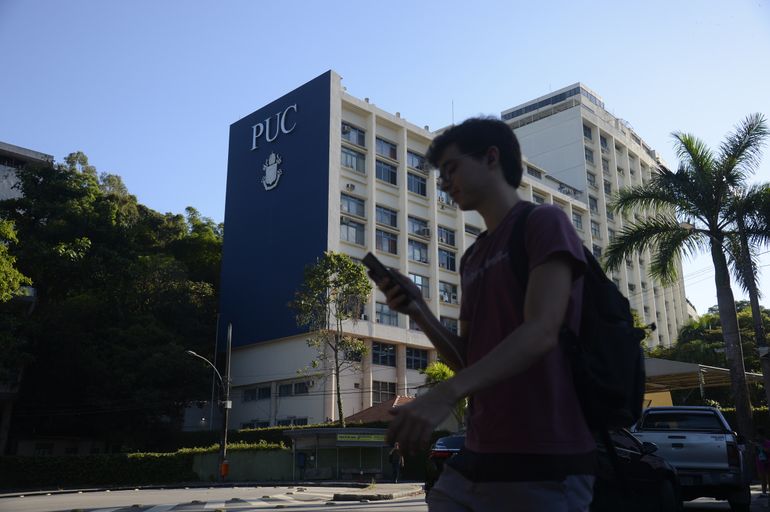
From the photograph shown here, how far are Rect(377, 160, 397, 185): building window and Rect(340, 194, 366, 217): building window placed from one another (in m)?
2.88

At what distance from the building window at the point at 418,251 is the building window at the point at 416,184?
3.94 m

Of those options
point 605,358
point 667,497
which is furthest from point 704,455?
point 605,358

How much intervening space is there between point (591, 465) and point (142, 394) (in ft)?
136

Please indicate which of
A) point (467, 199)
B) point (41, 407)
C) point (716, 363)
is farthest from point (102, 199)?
point (467, 199)

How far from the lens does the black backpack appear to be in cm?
191

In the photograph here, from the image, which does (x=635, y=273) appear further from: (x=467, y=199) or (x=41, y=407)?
(x=467, y=199)

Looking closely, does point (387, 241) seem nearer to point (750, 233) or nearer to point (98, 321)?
point (98, 321)

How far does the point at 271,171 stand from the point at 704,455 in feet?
139

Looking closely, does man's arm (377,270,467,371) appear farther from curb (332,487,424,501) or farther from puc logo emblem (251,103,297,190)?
puc logo emblem (251,103,297,190)

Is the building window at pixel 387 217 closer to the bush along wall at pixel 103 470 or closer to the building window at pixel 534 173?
the building window at pixel 534 173

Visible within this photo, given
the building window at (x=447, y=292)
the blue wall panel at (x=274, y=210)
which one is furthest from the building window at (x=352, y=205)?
the building window at (x=447, y=292)

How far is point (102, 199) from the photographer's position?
160 ft

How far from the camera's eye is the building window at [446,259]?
50594 mm

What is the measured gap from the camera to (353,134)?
156ft
